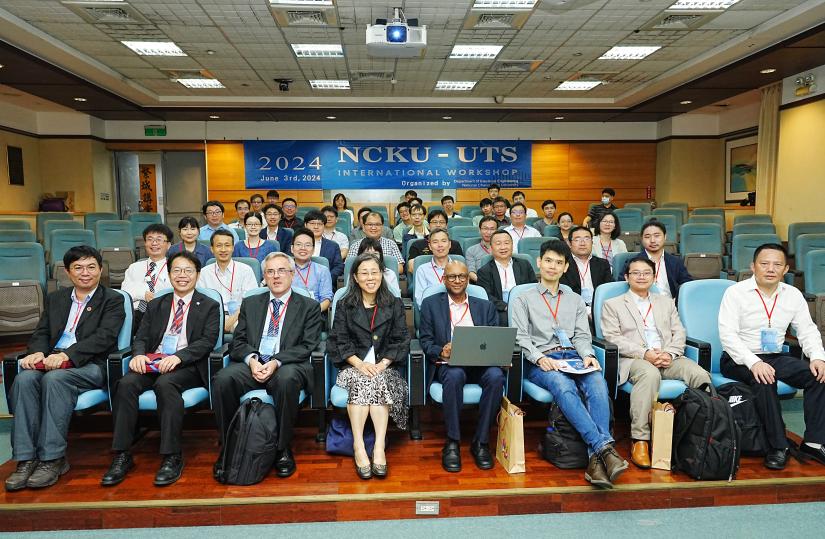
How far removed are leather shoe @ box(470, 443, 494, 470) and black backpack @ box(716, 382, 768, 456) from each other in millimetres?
1325

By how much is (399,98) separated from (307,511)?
8.60 metres

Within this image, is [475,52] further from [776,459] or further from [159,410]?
[159,410]

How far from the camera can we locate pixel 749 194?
10078 millimetres

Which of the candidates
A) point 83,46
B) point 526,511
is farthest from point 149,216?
point 526,511

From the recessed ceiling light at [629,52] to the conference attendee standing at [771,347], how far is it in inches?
193

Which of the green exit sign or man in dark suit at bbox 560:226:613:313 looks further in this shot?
the green exit sign

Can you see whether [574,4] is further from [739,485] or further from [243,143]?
[243,143]

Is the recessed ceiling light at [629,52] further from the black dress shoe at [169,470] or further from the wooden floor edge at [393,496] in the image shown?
the black dress shoe at [169,470]

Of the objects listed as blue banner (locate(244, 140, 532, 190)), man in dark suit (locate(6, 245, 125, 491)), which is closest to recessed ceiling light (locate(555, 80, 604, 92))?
blue banner (locate(244, 140, 532, 190))

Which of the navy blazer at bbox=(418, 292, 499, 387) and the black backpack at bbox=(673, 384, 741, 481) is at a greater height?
the navy blazer at bbox=(418, 292, 499, 387)

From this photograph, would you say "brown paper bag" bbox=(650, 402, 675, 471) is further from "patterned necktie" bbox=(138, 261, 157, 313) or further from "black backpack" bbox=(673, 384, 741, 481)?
"patterned necktie" bbox=(138, 261, 157, 313)

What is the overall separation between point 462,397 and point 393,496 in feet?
2.15

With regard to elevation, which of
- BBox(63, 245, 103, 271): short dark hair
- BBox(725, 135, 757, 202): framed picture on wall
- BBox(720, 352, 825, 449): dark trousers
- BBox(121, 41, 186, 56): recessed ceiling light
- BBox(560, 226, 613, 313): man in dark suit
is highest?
BBox(121, 41, 186, 56): recessed ceiling light

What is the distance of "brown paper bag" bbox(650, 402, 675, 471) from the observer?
2898 millimetres
